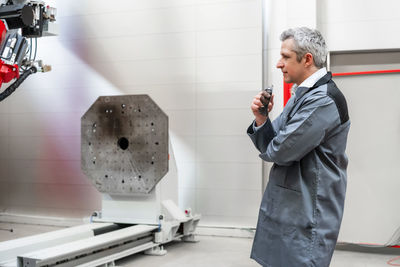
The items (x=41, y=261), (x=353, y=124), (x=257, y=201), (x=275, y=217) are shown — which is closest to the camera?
(x=275, y=217)

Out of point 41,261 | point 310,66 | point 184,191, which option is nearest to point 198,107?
point 184,191

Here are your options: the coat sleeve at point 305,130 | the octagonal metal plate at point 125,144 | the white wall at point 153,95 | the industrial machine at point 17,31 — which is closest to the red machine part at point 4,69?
the industrial machine at point 17,31

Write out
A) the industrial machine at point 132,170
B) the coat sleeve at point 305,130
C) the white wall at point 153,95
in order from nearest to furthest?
the coat sleeve at point 305,130
the industrial machine at point 132,170
the white wall at point 153,95

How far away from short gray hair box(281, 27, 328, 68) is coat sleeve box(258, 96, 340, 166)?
0.18 meters

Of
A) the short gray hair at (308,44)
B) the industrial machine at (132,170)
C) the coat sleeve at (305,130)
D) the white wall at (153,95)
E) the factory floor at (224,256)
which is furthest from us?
the white wall at (153,95)

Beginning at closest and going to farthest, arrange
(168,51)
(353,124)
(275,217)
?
(275,217), (353,124), (168,51)

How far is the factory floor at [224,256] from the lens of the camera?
3.95 m

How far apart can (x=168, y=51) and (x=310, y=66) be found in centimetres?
385

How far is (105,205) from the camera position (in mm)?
4473

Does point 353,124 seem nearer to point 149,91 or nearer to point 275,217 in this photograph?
point 149,91

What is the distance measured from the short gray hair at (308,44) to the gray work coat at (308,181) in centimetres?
9

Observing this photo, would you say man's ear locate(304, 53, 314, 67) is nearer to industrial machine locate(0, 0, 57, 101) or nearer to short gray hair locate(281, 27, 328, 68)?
short gray hair locate(281, 27, 328, 68)

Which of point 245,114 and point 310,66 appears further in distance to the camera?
point 245,114

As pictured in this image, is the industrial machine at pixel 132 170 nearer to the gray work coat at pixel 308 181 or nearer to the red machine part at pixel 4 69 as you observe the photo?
the red machine part at pixel 4 69
